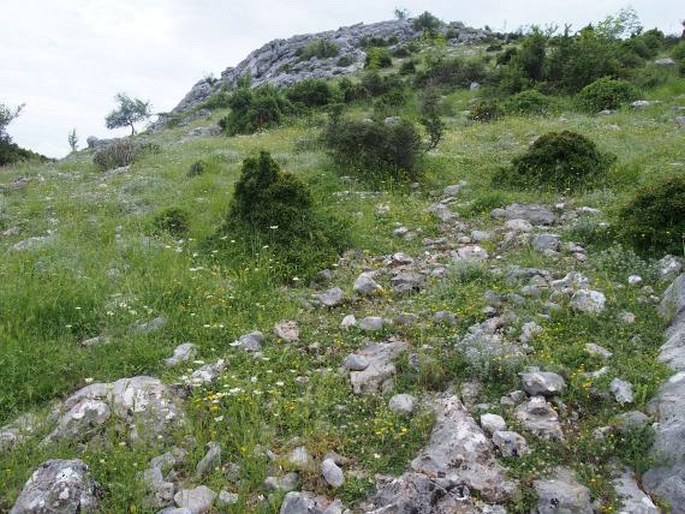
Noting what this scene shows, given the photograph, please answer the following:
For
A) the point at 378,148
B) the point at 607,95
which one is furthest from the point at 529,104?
Result: the point at 378,148

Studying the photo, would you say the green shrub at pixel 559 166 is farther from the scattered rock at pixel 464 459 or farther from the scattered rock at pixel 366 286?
the scattered rock at pixel 464 459

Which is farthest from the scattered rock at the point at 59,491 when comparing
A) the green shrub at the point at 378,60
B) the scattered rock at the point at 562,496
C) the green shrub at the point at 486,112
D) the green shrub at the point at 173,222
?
the green shrub at the point at 378,60

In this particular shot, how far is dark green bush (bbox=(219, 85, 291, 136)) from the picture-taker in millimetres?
21484

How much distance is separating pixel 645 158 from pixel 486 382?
8097 mm

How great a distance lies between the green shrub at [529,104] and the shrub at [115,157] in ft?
38.0

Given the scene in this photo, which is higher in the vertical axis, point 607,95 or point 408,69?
point 408,69

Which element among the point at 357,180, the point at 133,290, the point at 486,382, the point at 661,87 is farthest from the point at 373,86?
the point at 486,382

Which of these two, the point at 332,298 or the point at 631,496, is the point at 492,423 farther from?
the point at 332,298

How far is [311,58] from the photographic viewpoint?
147 ft

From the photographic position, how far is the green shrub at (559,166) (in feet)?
32.3

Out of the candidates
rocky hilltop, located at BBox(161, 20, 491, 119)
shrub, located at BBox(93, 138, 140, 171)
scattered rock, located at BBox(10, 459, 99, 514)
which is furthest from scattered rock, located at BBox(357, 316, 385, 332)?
rocky hilltop, located at BBox(161, 20, 491, 119)

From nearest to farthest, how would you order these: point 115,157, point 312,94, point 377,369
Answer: point 377,369 < point 115,157 < point 312,94

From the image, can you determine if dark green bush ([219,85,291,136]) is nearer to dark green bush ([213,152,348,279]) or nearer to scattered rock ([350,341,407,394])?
dark green bush ([213,152,348,279])

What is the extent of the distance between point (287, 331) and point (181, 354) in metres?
1.01
